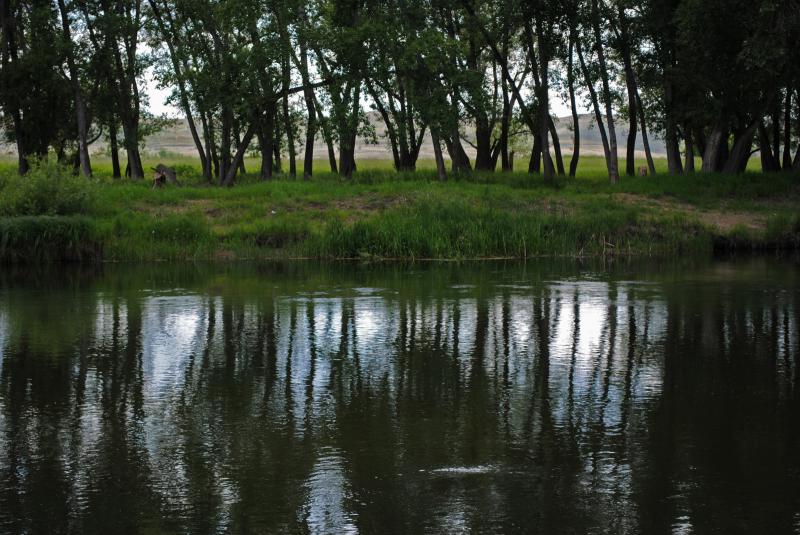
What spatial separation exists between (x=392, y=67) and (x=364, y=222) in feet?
51.5

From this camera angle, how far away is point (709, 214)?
34.5m

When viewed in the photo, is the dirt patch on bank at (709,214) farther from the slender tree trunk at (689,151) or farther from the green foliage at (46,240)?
the green foliage at (46,240)

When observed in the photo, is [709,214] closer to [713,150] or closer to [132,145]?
[713,150]

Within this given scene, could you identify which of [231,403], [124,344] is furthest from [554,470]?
[124,344]

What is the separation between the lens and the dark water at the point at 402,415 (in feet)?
25.0

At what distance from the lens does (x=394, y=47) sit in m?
39.2

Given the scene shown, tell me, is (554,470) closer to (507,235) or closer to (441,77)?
(507,235)

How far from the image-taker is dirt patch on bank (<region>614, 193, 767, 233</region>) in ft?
108

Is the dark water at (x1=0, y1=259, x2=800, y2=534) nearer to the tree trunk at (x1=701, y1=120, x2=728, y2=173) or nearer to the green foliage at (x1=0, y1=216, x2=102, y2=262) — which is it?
the green foliage at (x1=0, y1=216, x2=102, y2=262)

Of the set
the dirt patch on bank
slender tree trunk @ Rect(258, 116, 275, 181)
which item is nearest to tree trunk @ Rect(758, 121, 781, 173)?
the dirt patch on bank

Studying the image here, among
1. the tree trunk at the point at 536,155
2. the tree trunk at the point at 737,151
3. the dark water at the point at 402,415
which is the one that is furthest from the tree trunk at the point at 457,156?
the dark water at the point at 402,415

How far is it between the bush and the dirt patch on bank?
1725 centimetres

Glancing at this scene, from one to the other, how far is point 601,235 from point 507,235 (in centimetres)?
292

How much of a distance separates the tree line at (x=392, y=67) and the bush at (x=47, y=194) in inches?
126
